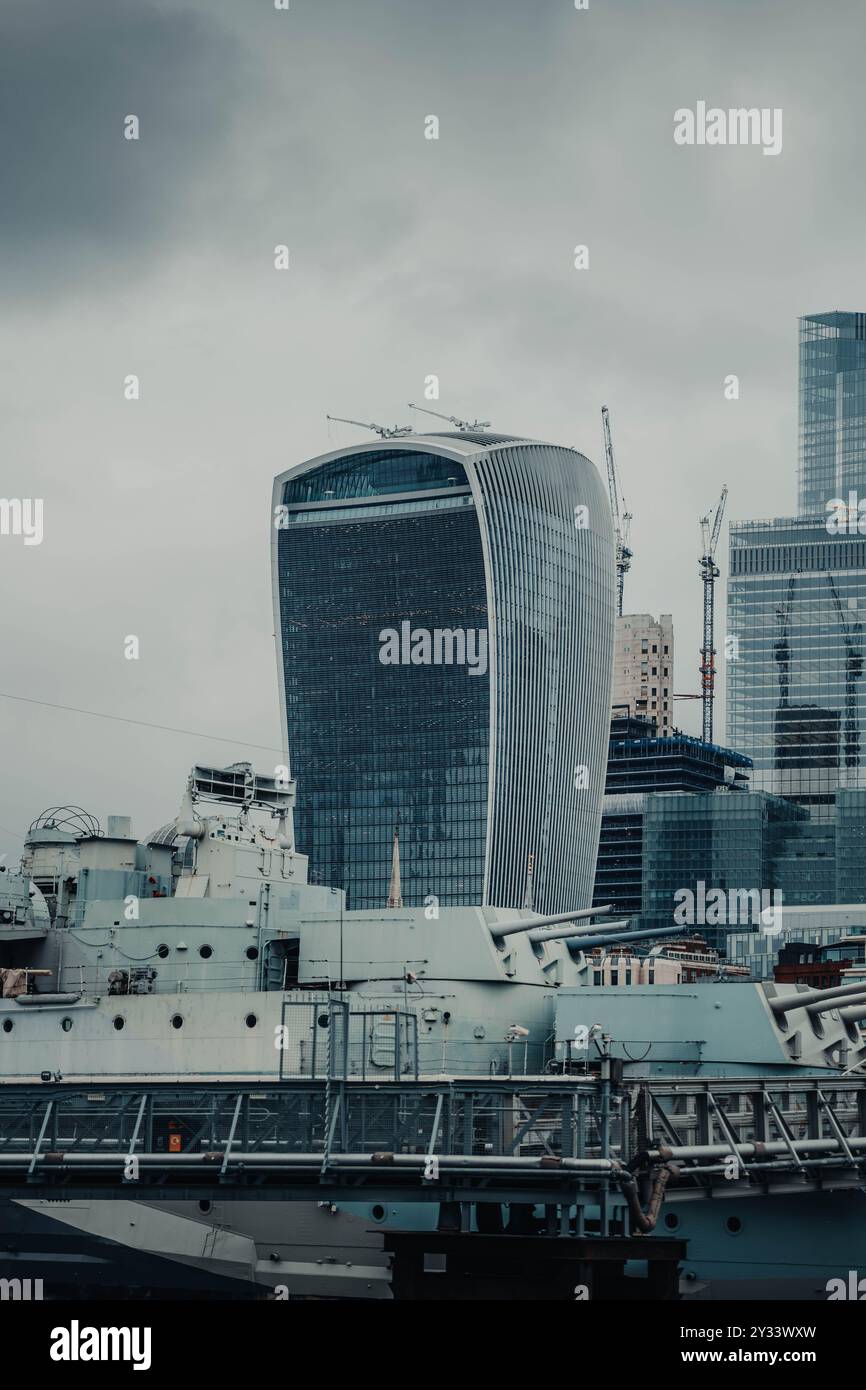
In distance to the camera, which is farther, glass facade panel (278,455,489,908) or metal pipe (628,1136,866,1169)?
glass facade panel (278,455,489,908)

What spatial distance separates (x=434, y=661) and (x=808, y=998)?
140 metres

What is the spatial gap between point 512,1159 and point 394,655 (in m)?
150

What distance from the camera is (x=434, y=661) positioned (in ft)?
592

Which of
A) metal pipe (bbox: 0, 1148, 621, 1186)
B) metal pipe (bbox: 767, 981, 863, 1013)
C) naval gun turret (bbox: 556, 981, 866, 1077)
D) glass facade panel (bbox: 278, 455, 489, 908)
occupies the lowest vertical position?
metal pipe (bbox: 0, 1148, 621, 1186)

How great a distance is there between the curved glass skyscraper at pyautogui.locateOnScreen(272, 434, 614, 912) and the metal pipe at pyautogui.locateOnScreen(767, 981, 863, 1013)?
133065mm

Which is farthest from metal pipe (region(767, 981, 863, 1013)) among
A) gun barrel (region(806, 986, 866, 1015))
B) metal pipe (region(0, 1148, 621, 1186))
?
metal pipe (region(0, 1148, 621, 1186))

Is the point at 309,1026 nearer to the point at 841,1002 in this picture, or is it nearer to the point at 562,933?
the point at 562,933

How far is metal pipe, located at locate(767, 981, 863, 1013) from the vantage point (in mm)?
40531

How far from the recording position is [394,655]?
180m

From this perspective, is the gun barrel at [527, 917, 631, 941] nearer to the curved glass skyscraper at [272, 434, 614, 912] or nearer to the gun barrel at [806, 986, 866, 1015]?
the gun barrel at [806, 986, 866, 1015]

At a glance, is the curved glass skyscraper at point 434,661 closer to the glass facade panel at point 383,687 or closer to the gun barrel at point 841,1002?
the glass facade panel at point 383,687

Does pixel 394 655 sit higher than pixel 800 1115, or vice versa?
pixel 394 655
